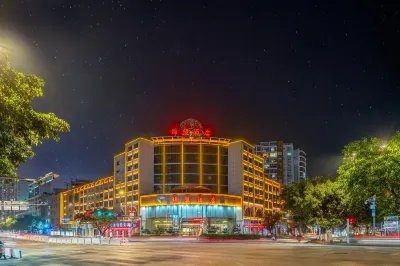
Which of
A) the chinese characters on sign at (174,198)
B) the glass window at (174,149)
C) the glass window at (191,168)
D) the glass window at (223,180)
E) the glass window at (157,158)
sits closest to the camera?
the chinese characters on sign at (174,198)

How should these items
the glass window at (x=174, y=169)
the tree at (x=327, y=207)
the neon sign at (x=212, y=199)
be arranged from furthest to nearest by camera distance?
the glass window at (x=174, y=169)
the neon sign at (x=212, y=199)
the tree at (x=327, y=207)

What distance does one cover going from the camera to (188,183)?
128m

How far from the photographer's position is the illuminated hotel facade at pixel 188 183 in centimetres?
11819

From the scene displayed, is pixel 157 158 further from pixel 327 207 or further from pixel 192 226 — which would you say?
pixel 327 207

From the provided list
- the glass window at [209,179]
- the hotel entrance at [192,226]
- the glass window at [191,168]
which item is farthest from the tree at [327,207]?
the glass window at [191,168]

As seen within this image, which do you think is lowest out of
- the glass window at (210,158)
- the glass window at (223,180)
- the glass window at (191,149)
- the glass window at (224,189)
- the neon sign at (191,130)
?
the glass window at (224,189)

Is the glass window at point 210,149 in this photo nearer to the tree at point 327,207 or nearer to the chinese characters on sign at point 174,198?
the chinese characters on sign at point 174,198

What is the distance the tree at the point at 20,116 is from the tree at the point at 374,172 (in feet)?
110

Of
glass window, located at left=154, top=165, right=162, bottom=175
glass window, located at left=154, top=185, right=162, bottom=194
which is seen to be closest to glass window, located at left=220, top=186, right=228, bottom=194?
glass window, located at left=154, top=185, right=162, bottom=194

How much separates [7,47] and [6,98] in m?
1.78

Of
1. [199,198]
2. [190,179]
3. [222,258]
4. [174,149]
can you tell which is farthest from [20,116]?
[174,149]

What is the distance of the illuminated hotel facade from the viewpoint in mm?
118188

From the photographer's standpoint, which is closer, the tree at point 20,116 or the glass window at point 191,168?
the tree at point 20,116

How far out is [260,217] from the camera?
5630 inches
